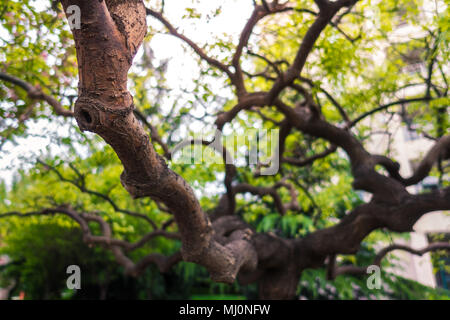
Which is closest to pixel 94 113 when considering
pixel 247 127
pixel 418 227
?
pixel 247 127

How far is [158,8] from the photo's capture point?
14.8ft

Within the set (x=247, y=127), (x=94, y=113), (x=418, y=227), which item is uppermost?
(x=247, y=127)

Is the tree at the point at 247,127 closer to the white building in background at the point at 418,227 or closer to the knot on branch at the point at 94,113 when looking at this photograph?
the knot on branch at the point at 94,113

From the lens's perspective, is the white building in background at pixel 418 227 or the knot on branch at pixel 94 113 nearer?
the knot on branch at pixel 94 113

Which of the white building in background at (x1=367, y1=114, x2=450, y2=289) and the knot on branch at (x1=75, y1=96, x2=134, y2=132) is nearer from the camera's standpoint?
the knot on branch at (x1=75, y1=96, x2=134, y2=132)

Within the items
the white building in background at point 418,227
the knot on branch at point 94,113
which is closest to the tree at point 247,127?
the knot on branch at point 94,113

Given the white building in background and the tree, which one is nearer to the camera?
the tree

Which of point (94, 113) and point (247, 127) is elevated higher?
point (247, 127)

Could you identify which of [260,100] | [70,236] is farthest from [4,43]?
[70,236]

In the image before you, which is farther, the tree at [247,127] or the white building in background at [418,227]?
the white building in background at [418,227]

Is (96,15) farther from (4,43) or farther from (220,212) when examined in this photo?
(220,212)

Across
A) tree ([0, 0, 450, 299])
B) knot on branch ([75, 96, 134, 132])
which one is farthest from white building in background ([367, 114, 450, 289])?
knot on branch ([75, 96, 134, 132])

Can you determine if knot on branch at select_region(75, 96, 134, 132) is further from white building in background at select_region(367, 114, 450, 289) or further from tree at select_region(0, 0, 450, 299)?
white building in background at select_region(367, 114, 450, 289)

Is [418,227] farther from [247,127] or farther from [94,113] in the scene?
[94,113]
